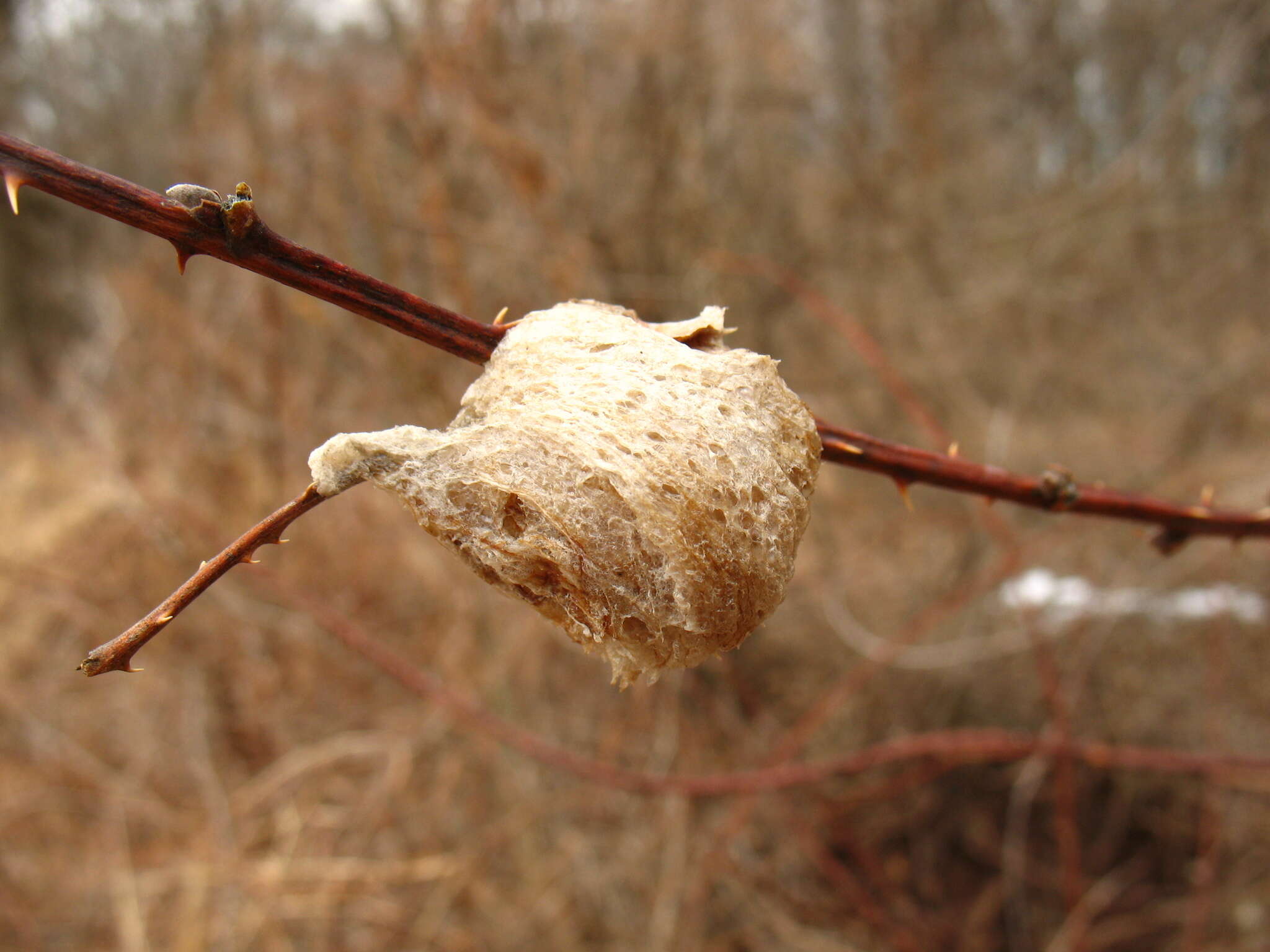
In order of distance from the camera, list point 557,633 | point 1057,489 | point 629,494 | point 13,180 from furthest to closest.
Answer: point 557,633 → point 1057,489 → point 629,494 → point 13,180

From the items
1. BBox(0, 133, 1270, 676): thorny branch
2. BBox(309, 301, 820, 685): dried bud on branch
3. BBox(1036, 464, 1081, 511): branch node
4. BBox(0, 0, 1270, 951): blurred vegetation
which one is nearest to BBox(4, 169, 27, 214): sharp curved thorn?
BBox(0, 133, 1270, 676): thorny branch

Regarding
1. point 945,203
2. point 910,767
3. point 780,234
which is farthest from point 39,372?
point 910,767

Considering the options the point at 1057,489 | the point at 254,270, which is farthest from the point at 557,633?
the point at 254,270

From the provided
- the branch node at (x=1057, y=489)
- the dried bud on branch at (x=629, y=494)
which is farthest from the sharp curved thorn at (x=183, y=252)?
the branch node at (x=1057, y=489)

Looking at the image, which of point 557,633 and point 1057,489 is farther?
point 557,633

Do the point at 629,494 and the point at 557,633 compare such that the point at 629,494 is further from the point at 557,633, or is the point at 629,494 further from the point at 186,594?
the point at 557,633

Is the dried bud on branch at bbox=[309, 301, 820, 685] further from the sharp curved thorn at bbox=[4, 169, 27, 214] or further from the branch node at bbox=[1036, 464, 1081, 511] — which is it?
the branch node at bbox=[1036, 464, 1081, 511]
